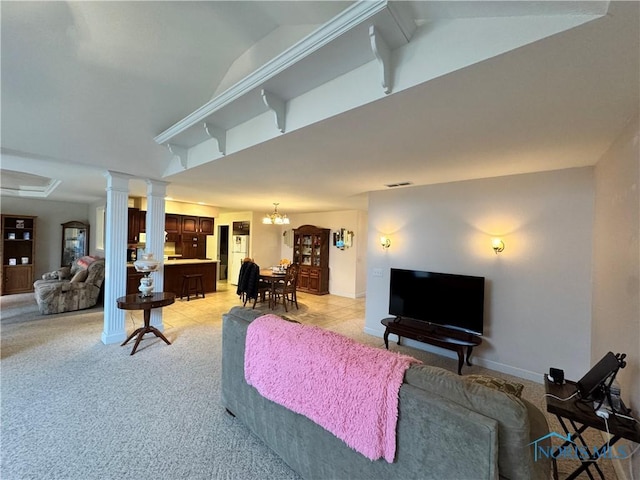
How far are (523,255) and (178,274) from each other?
21.7 ft

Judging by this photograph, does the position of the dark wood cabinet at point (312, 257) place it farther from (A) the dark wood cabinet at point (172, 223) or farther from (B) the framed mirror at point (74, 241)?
(B) the framed mirror at point (74, 241)

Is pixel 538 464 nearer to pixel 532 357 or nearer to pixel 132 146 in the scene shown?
pixel 532 357

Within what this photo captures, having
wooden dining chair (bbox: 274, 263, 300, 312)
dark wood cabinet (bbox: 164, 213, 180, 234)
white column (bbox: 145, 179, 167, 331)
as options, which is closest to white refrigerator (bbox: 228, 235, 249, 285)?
dark wood cabinet (bbox: 164, 213, 180, 234)

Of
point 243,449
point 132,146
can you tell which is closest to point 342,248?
point 132,146

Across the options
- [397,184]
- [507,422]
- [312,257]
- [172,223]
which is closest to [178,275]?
[172,223]

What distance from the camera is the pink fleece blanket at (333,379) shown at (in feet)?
4.20

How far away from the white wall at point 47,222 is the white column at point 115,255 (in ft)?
16.3

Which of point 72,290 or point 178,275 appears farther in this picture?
point 178,275

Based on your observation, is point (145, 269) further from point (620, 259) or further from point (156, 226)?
point (620, 259)

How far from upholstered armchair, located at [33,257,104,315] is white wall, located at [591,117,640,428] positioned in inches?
286

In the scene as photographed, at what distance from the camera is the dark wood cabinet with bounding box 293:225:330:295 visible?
748 cm

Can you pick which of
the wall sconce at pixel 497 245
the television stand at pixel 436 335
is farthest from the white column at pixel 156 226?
the wall sconce at pixel 497 245

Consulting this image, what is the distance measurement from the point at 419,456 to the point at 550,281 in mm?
2735

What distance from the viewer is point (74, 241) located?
754cm
